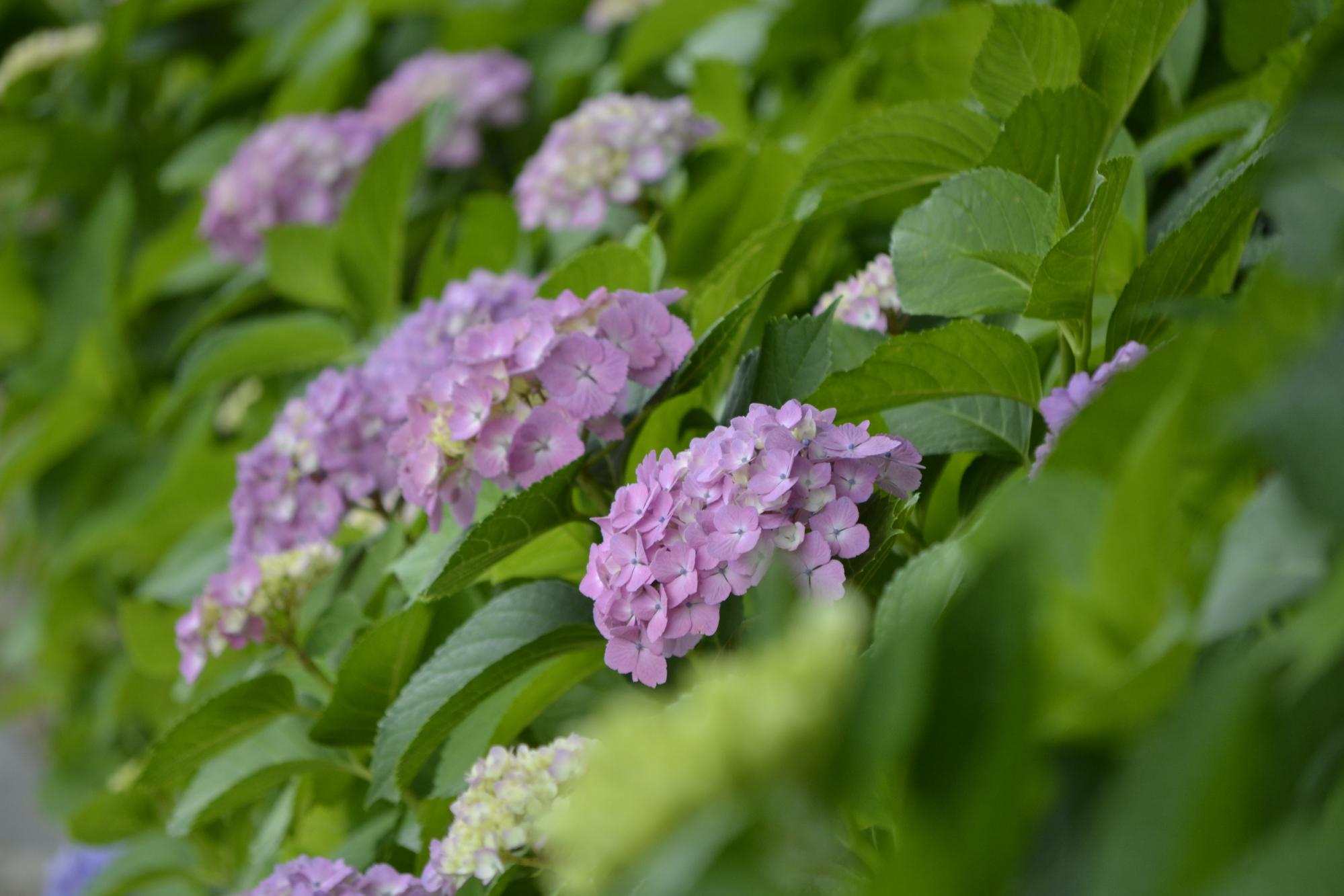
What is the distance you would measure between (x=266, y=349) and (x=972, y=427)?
0.90 metres

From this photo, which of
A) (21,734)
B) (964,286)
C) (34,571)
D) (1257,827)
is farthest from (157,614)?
(21,734)

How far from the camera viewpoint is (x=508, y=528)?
642 mm

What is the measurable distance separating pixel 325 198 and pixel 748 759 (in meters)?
1.38

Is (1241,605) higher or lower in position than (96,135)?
higher

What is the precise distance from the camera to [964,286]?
0.71m

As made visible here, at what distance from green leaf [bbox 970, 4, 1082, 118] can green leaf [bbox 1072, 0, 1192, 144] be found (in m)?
0.03

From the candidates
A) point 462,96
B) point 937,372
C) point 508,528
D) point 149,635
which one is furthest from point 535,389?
point 462,96

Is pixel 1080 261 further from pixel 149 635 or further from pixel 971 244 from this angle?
pixel 149 635

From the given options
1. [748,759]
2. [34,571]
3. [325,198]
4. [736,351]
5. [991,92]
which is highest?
Result: [748,759]

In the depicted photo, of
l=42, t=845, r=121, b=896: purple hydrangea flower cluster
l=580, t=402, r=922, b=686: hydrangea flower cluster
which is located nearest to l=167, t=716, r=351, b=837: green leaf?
l=580, t=402, r=922, b=686: hydrangea flower cluster

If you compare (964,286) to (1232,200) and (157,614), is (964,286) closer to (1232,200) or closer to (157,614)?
(1232,200)

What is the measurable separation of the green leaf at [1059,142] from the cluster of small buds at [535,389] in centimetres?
22

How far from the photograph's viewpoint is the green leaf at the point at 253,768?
848 mm

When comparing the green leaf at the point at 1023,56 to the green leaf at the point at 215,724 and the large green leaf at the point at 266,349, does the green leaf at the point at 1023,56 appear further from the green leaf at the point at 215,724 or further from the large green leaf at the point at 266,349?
the large green leaf at the point at 266,349
